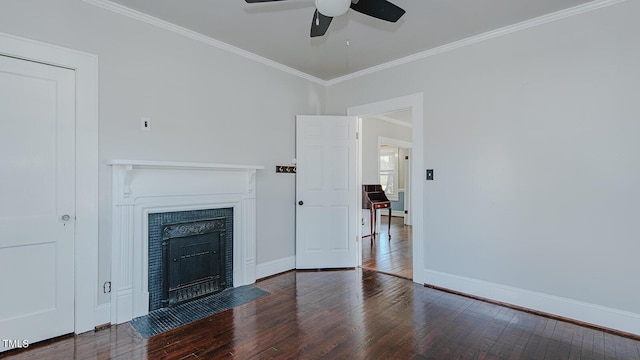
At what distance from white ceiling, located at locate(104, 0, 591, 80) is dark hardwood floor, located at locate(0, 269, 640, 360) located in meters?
2.71

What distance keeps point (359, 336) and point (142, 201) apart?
7.15 feet

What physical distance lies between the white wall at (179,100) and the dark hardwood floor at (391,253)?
1287 millimetres

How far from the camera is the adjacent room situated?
222 cm

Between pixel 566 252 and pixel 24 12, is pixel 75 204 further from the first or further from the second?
pixel 566 252

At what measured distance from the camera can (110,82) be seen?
2559 millimetres

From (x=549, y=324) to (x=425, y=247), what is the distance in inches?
49.6

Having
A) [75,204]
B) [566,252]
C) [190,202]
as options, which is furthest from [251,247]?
[566,252]

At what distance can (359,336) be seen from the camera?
91.0 inches

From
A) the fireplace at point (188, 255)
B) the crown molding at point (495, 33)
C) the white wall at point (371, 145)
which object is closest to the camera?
the crown molding at point (495, 33)

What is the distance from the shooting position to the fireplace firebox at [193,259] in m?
2.83

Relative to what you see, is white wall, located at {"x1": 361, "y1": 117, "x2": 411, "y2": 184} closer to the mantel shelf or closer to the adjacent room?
the adjacent room

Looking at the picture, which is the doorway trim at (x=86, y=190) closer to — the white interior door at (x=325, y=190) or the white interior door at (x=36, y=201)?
the white interior door at (x=36, y=201)

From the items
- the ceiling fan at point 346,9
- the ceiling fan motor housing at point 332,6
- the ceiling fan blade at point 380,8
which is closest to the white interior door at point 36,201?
the ceiling fan at point 346,9

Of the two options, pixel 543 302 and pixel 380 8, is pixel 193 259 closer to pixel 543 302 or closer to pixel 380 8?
pixel 380 8
